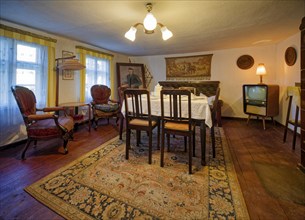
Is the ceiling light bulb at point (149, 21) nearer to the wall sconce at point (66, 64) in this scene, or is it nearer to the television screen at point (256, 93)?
the wall sconce at point (66, 64)

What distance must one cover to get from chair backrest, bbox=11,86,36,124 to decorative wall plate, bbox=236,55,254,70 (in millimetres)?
5219

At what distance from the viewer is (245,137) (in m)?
3.17

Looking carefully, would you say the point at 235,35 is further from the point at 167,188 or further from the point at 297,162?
the point at 167,188

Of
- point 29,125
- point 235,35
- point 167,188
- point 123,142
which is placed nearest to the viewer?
point 167,188

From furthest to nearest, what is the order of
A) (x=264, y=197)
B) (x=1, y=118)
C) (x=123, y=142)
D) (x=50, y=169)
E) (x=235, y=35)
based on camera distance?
(x=235, y=35) < (x=123, y=142) < (x=1, y=118) < (x=50, y=169) < (x=264, y=197)

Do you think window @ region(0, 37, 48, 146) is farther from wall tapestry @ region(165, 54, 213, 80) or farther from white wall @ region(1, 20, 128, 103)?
wall tapestry @ region(165, 54, 213, 80)

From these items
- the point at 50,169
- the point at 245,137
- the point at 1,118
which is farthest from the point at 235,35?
the point at 1,118

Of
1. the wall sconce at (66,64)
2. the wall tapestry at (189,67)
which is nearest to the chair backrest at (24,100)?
the wall sconce at (66,64)

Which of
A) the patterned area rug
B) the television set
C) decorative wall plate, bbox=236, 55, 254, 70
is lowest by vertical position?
the patterned area rug

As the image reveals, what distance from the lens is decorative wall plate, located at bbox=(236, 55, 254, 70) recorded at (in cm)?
452

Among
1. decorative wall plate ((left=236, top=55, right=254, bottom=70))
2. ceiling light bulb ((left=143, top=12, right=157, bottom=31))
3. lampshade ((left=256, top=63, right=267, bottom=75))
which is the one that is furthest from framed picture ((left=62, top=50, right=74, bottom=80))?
lampshade ((left=256, top=63, right=267, bottom=75))

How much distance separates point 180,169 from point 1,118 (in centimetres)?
296


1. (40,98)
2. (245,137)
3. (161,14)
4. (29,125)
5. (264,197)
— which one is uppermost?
(161,14)

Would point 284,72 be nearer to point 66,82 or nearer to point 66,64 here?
point 66,64
